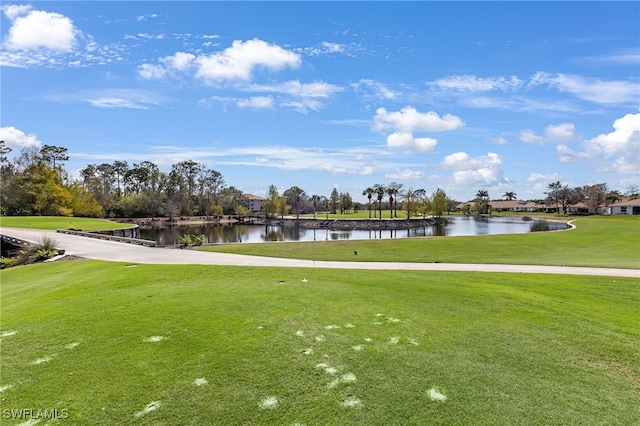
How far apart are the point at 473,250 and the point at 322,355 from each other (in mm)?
19131

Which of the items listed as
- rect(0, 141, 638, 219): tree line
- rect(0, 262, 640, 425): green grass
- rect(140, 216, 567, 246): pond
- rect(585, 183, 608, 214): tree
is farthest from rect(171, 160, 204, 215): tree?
rect(585, 183, 608, 214): tree

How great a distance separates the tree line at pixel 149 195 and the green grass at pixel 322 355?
56490 millimetres

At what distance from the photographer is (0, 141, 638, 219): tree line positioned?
174 ft

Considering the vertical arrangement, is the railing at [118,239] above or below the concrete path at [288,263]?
above

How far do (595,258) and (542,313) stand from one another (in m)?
14.2

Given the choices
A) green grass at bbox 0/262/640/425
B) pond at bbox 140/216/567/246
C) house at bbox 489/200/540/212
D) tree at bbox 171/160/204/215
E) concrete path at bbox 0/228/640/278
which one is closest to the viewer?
green grass at bbox 0/262/640/425

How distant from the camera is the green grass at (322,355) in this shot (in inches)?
146

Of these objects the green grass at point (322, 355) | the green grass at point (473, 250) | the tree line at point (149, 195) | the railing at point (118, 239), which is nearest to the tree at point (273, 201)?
the tree line at point (149, 195)

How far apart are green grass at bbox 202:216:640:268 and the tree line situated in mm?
45414

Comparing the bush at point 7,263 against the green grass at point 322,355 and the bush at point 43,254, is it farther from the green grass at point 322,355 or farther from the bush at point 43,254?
the green grass at point 322,355

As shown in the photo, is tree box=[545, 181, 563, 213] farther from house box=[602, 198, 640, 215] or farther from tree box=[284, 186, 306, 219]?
tree box=[284, 186, 306, 219]

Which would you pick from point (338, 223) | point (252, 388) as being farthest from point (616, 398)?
point (338, 223)

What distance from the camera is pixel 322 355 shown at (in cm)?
484

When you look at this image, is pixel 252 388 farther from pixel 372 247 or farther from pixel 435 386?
pixel 372 247
